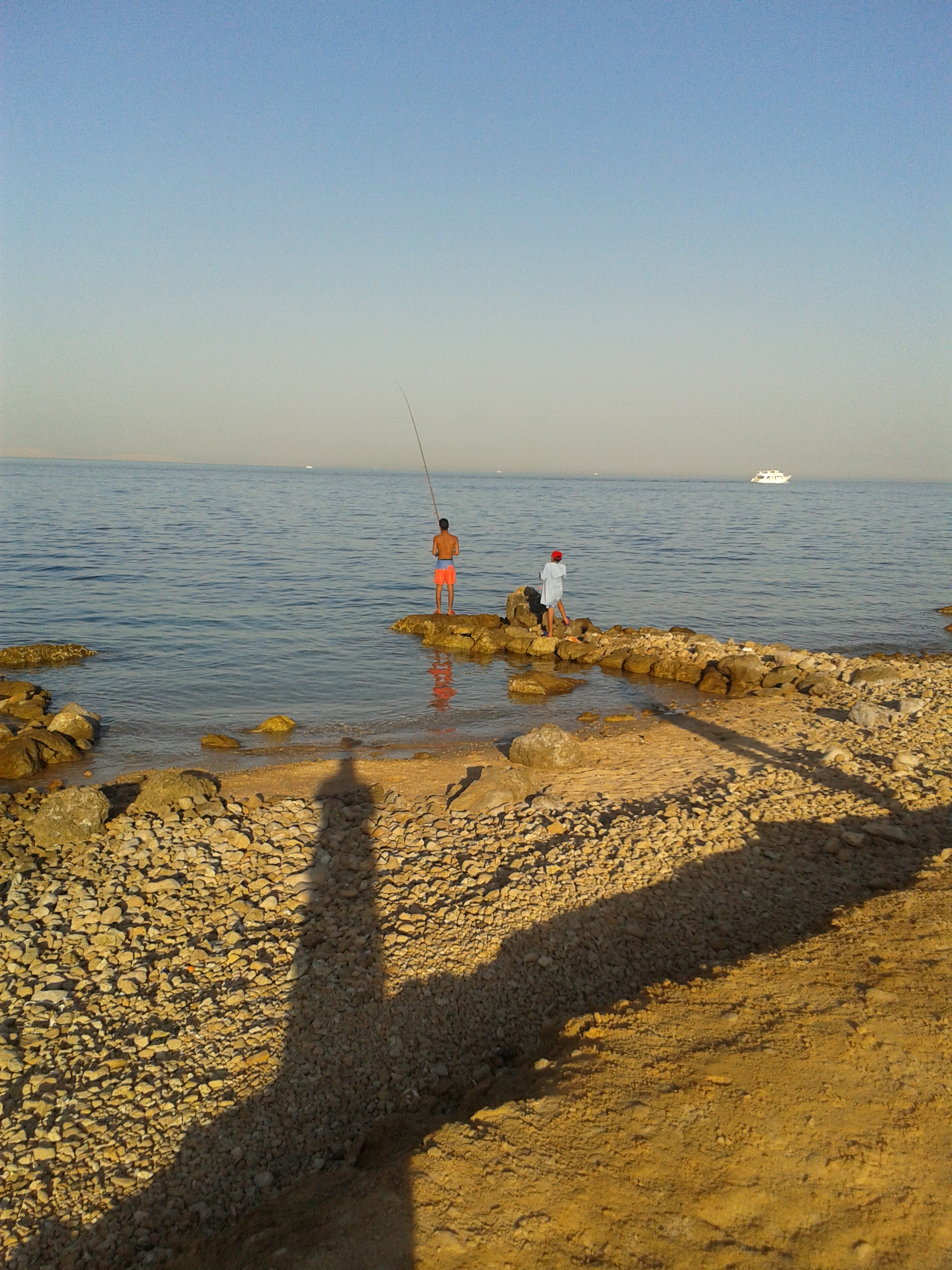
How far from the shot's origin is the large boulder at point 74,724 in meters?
10.5

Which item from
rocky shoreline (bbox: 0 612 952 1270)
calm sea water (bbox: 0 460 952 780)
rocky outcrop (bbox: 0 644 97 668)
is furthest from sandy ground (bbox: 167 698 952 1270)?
rocky outcrop (bbox: 0 644 97 668)

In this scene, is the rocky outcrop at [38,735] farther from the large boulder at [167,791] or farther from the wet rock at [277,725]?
the large boulder at [167,791]

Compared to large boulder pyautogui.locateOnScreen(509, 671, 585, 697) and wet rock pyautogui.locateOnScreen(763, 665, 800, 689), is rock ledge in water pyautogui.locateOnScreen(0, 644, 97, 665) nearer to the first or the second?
large boulder pyautogui.locateOnScreen(509, 671, 585, 697)

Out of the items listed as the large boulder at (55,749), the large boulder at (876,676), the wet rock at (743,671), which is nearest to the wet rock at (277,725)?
the large boulder at (55,749)

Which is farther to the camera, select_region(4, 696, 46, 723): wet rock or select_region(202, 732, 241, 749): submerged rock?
select_region(4, 696, 46, 723): wet rock

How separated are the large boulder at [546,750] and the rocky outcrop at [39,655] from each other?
1007 cm

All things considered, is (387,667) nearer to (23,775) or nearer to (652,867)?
(23,775)

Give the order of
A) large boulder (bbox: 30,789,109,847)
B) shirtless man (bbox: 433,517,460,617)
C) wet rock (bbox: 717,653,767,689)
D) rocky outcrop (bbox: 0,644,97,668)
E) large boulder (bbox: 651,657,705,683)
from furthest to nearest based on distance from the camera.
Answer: shirtless man (bbox: 433,517,460,617) → rocky outcrop (bbox: 0,644,97,668) → large boulder (bbox: 651,657,705,683) → wet rock (bbox: 717,653,767,689) → large boulder (bbox: 30,789,109,847)

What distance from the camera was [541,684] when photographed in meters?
14.0

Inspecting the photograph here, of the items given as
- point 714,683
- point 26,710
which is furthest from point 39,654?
point 714,683

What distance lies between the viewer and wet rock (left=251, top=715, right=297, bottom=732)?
1126 centimetres

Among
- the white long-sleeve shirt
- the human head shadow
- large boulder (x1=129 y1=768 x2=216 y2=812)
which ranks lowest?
the human head shadow

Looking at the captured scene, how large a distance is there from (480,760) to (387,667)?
19.1ft

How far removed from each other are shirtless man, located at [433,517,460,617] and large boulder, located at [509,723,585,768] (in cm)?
816
